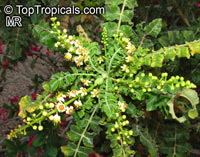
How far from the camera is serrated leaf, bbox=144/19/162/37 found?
47.9 inches

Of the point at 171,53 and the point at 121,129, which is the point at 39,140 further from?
the point at 171,53

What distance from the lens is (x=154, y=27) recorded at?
48.4 inches

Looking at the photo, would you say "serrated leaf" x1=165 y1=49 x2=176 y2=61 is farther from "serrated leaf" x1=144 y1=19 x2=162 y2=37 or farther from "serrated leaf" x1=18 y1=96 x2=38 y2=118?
"serrated leaf" x1=18 y1=96 x2=38 y2=118

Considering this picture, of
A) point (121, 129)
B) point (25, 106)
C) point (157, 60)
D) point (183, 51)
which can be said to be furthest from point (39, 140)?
point (183, 51)

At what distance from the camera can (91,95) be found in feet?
3.52

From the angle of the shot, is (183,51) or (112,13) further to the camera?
(112,13)

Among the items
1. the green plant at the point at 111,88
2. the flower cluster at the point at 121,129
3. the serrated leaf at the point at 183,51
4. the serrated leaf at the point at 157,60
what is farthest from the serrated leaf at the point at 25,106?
the serrated leaf at the point at 183,51

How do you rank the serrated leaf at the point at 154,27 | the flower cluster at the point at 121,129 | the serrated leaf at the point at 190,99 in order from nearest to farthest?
the serrated leaf at the point at 190,99, the flower cluster at the point at 121,129, the serrated leaf at the point at 154,27

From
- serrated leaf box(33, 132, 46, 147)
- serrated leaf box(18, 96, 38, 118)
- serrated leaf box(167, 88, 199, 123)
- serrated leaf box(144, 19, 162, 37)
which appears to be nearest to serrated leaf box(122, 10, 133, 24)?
serrated leaf box(144, 19, 162, 37)

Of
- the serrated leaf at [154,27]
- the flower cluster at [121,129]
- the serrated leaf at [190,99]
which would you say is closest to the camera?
the serrated leaf at [190,99]

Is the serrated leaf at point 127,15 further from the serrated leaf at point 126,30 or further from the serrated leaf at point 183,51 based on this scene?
the serrated leaf at point 183,51

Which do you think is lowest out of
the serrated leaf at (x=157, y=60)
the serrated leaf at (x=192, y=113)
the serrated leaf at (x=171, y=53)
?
the serrated leaf at (x=192, y=113)

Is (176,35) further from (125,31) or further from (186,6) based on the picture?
(186,6)

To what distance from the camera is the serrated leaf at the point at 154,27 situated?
1.22 meters
